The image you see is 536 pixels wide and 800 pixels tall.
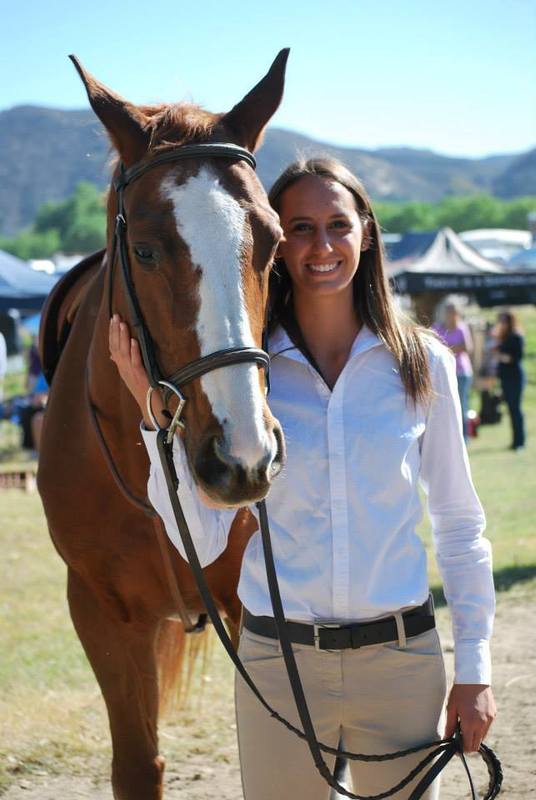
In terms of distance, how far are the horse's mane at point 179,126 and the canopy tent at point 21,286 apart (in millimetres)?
8757

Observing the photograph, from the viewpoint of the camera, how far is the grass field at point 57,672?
Result: 4.27 metres

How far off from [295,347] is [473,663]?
32.3 inches

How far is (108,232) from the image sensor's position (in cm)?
265

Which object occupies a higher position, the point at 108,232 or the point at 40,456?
the point at 108,232

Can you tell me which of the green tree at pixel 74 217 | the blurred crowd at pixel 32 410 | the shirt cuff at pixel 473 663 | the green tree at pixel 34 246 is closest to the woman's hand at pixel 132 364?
the shirt cuff at pixel 473 663

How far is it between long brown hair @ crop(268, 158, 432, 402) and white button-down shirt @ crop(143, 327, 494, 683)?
3 cm

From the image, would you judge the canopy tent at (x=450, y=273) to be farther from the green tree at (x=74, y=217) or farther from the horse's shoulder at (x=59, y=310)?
the green tree at (x=74, y=217)

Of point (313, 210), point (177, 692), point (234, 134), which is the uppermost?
point (234, 134)

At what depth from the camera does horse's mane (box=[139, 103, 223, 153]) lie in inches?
94.6

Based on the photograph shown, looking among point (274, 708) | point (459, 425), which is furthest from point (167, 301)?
point (274, 708)

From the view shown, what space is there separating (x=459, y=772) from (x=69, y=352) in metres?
2.29

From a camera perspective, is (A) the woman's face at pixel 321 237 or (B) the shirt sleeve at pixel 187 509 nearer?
(B) the shirt sleeve at pixel 187 509

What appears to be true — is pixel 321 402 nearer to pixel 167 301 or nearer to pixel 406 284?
pixel 167 301

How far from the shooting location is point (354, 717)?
220 centimetres
